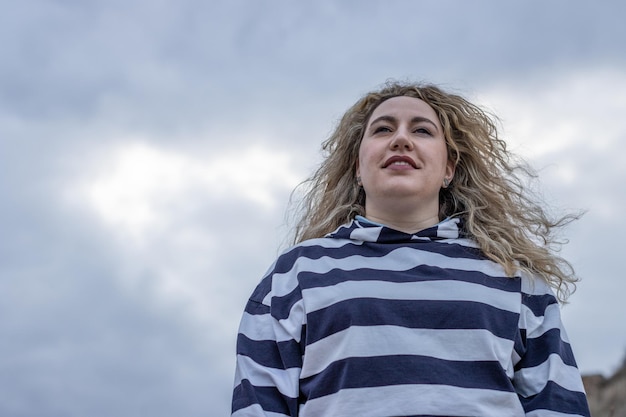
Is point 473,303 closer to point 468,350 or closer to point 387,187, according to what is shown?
point 468,350

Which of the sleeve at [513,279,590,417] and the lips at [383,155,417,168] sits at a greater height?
the lips at [383,155,417,168]

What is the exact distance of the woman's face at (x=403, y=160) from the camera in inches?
184

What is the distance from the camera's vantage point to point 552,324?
448cm

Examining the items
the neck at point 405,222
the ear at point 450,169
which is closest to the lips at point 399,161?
the neck at point 405,222

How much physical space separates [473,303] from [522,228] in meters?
1.05

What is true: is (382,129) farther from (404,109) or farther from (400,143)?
(400,143)

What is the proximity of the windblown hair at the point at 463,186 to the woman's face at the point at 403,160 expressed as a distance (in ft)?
0.70

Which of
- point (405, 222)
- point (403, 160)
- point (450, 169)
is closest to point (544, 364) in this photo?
point (405, 222)

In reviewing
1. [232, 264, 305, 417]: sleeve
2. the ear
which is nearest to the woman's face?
the ear

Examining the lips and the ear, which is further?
the ear

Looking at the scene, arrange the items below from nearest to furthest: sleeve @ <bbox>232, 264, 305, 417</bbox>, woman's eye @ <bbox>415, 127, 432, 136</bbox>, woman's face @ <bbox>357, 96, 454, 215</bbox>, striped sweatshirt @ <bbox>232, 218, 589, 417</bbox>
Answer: striped sweatshirt @ <bbox>232, 218, 589, 417</bbox> < sleeve @ <bbox>232, 264, 305, 417</bbox> < woman's face @ <bbox>357, 96, 454, 215</bbox> < woman's eye @ <bbox>415, 127, 432, 136</bbox>

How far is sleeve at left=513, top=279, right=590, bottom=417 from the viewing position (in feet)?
13.9

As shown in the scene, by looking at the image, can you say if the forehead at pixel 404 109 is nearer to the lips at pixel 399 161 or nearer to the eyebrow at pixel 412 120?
the eyebrow at pixel 412 120

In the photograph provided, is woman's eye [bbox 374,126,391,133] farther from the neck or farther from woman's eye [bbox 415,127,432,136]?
the neck
